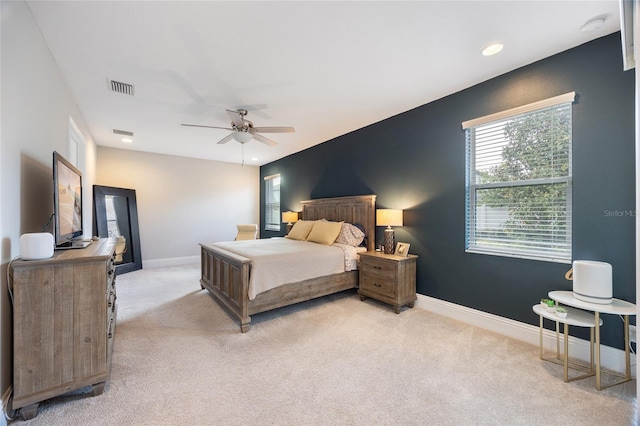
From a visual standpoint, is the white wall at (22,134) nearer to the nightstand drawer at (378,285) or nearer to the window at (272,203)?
the nightstand drawer at (378,285)

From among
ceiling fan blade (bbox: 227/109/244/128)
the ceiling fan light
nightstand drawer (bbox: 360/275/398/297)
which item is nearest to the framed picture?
nightstand drawer (bbox: 360/275/398/297)

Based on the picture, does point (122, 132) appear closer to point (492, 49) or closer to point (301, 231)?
point (301, 231)

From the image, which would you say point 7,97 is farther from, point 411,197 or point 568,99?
point 568,99

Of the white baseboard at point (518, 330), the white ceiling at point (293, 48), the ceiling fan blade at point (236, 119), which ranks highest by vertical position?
the white ceiling at point (293, 48)

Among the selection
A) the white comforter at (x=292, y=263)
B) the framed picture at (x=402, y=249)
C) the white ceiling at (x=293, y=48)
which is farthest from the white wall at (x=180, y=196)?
the framed picture at (x=402, y=249)

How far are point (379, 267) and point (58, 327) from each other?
2942 millimetres

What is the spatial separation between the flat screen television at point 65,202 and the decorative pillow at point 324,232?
2.76m

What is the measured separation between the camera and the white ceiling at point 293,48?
180 cm

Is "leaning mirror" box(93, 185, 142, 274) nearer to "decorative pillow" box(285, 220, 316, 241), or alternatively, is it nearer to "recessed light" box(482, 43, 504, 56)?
"decorative pillow" box(285, 220, 316, 241)

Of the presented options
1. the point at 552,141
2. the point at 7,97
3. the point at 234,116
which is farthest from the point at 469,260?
the point at 7,97

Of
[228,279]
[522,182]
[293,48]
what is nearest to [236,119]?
[293,48]

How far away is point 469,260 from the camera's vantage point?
2.91 meters

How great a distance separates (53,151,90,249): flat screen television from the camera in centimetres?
185

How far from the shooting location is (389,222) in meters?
3.42
